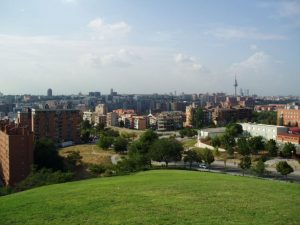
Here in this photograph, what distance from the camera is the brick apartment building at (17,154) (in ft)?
110

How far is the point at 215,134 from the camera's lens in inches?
2371

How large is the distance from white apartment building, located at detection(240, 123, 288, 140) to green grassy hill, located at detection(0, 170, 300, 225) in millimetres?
37700

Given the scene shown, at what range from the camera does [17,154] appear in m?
34.0

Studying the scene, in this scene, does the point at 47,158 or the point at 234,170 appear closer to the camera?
the point at 47,158

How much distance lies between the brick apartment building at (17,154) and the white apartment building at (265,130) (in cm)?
3563

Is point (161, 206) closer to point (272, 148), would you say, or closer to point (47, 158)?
point (47, 158)

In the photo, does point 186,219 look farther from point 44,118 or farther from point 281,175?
point 44,118

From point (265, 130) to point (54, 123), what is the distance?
35112mm

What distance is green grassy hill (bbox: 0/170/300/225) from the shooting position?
11.6 meters

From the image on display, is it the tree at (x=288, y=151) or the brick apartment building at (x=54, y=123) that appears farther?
the brick apartment building at (x=54, y=123)

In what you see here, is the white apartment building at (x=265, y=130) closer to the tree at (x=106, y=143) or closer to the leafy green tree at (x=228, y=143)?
the leafy green tree at (x=228, y=143)

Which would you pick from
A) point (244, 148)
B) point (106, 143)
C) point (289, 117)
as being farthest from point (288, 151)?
point (289, 117)

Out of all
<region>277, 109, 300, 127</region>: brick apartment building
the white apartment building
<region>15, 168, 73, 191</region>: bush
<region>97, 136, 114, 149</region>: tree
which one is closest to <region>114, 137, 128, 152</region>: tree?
<region>97, 136, 114, 149</region>: tree

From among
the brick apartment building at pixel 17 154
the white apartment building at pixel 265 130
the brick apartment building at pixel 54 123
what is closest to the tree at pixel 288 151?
the white apartment building at pixel 265 130
